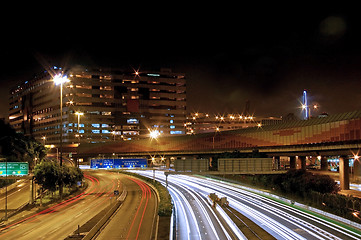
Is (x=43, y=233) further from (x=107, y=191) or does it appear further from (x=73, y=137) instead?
(x=73, y=137)

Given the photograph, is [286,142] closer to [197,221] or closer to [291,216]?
[291,216]

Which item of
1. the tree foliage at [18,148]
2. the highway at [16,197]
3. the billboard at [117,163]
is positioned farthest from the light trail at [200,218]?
the tree foliage at [18,148]

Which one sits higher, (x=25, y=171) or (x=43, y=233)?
(x=25, y=171)

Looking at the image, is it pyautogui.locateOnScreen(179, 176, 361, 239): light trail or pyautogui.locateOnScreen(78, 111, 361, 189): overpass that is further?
pyautogui.locateOnScreen(78, 111, 361, 189): overpass

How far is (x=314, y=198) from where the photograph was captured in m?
47.5

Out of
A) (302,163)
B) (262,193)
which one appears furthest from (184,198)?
(302,163)

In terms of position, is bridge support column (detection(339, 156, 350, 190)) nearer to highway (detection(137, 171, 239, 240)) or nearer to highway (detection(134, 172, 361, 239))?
highway (detection(134, 172, 361, 239))

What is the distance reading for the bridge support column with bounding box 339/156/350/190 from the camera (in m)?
63.0

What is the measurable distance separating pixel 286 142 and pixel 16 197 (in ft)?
187

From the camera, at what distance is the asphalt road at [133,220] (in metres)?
34.2

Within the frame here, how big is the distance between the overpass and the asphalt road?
3191 cm

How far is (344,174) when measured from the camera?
63.5m

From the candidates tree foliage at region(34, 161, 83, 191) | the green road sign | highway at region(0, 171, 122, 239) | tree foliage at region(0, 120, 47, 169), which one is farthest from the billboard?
the green road sign

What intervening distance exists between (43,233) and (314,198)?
113 feet
